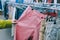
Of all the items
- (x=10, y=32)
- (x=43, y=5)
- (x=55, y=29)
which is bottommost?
(x=10, y=32)

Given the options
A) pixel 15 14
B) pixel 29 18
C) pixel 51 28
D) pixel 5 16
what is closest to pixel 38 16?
pixel 29 18

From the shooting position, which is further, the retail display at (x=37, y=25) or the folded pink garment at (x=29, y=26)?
the folded pink garment at (x=29, y=26)

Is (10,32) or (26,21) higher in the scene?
(26,21)

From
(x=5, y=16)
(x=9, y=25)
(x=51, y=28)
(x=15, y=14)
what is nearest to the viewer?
(x=51, y=28)

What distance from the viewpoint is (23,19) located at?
1.42 m

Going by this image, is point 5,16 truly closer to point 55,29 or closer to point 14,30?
point 14,30

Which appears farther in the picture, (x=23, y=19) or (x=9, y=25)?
(x=9, y=25)

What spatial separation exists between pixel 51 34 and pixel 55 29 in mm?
50

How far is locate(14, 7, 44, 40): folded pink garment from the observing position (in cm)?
133

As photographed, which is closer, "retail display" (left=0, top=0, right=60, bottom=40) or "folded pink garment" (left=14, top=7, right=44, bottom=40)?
"retail display" (left=0, top=0, right=60, bottom=40)

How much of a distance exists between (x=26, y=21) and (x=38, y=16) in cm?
12

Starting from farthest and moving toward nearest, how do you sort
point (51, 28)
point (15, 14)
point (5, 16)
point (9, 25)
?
point (5, 16) < point (15, 14) < point (9, 25) < point (51, 28)

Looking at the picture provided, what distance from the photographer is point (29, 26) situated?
1.37 meters

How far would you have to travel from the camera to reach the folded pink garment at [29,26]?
1.33 meters
